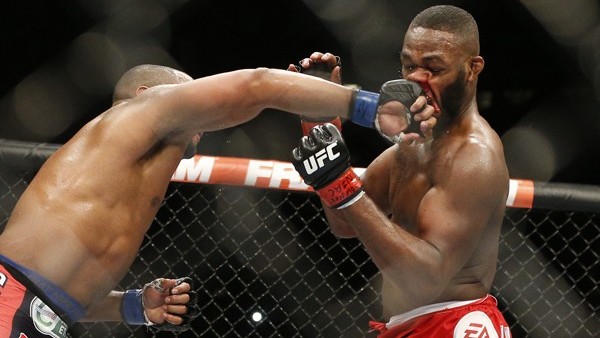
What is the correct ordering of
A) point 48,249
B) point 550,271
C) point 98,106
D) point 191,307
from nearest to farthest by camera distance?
1. point 48,249
2. point 191,307
3. point 550,271
4. point 98,106

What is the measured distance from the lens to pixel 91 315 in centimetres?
216

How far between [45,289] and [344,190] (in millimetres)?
728

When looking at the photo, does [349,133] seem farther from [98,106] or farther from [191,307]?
[191,307]

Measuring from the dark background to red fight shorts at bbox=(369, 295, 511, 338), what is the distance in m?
2.58

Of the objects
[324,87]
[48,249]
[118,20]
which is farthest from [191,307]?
[118,20]

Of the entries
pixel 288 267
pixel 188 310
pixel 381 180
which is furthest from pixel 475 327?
pixel 288 267

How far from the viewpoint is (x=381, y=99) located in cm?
182

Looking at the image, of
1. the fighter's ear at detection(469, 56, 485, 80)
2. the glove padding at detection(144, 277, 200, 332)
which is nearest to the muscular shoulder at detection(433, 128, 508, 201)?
the fighter's ear at detection(469, 56, 485, 80)

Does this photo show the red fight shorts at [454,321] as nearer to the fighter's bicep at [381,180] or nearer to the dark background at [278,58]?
the fighter's bicep at [381,180]

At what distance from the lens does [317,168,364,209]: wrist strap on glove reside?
71.7 inches

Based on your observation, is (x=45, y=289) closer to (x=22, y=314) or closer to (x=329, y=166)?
(x=22, y=314)

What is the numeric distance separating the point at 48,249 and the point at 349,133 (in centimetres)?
310

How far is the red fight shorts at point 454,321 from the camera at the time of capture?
2.04 meters

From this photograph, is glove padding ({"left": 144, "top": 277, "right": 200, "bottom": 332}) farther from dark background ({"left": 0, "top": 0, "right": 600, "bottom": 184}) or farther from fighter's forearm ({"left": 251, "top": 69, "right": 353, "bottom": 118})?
dark background ({"left": 0, "top": 0, "right": 600, "bottom": 184})
